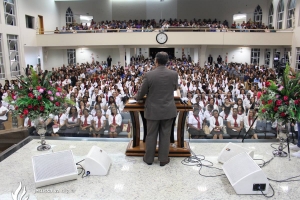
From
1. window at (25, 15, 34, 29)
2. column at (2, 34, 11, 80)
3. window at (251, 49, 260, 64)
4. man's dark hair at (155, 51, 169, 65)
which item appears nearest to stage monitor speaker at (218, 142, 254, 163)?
man's dark hair at (155, 51, 169, 65)

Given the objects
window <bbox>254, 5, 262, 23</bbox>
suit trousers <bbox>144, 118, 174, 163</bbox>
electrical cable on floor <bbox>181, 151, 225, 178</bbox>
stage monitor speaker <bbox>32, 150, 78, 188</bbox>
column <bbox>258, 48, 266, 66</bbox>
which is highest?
window <bbox>254, 5, 262, 23</bbox>

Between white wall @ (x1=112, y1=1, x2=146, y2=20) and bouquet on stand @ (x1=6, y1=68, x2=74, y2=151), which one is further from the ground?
white wall @ (x1=112, y1=1, x2=146, y2=20)

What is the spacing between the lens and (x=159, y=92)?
3.49 m

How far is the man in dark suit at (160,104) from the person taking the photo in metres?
3.48

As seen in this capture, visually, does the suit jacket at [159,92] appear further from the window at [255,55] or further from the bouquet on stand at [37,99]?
the window at [255,55]

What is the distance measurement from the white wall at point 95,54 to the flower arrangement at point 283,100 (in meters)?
22.9

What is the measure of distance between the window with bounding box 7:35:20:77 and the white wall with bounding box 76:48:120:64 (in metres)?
8.55

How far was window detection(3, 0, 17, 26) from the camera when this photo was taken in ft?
49.7

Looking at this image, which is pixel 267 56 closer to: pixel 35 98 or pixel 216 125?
pixel 216 125

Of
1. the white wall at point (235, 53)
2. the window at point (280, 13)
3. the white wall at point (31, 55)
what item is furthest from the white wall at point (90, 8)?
the window at point (280, 13)

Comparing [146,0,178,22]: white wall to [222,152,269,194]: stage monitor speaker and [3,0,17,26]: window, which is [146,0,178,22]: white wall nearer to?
[3,0,17,26]: window

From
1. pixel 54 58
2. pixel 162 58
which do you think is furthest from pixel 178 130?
pixel 54 58

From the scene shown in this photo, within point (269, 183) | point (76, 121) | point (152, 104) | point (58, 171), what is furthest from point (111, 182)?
point (76, 121)

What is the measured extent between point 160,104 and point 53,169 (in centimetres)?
158
